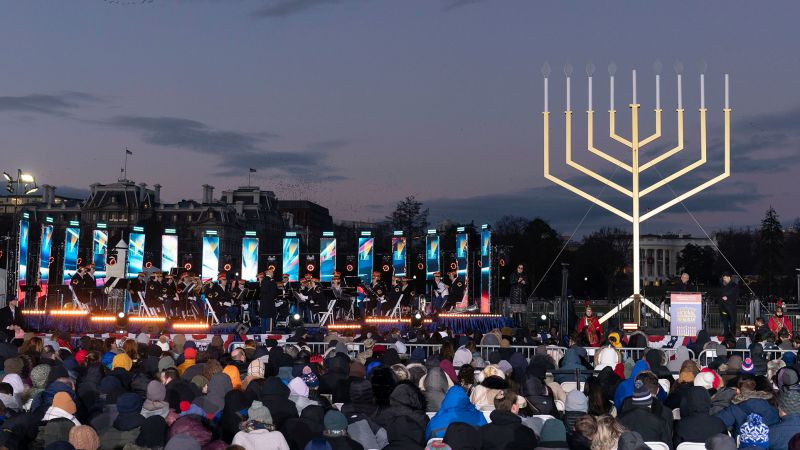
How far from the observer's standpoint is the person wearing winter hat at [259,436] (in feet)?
22.4

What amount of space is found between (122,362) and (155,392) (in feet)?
9.11

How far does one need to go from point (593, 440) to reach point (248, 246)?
24.3m

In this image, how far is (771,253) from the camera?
207 feet

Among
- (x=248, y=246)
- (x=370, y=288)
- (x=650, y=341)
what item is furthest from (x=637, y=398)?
(x=248, y=246)

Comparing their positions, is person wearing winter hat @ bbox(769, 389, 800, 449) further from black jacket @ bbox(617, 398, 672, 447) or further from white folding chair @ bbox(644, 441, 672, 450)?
white folding chair @ bbox(644, 441, 672, 450)

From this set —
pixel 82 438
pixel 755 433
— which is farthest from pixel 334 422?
pixel 755 433

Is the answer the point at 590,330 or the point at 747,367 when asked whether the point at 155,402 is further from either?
the point at 590,330

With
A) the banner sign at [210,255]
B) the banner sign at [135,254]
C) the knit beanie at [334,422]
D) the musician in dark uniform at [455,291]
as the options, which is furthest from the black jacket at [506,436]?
the banner sign at [210,255]

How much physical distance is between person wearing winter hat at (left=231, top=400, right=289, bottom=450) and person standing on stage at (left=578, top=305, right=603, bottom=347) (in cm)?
1004

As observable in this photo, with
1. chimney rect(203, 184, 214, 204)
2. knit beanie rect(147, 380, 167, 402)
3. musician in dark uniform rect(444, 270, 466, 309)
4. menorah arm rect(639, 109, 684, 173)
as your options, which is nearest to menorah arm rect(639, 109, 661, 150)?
menorah arm rect(639, 109, 684, 173)

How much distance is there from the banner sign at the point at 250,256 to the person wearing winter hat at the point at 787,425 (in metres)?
23.2

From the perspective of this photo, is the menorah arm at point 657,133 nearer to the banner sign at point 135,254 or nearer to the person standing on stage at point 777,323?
the person standing on stage at point 777,323

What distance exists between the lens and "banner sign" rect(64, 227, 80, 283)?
1088 inches

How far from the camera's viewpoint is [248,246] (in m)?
30.3
